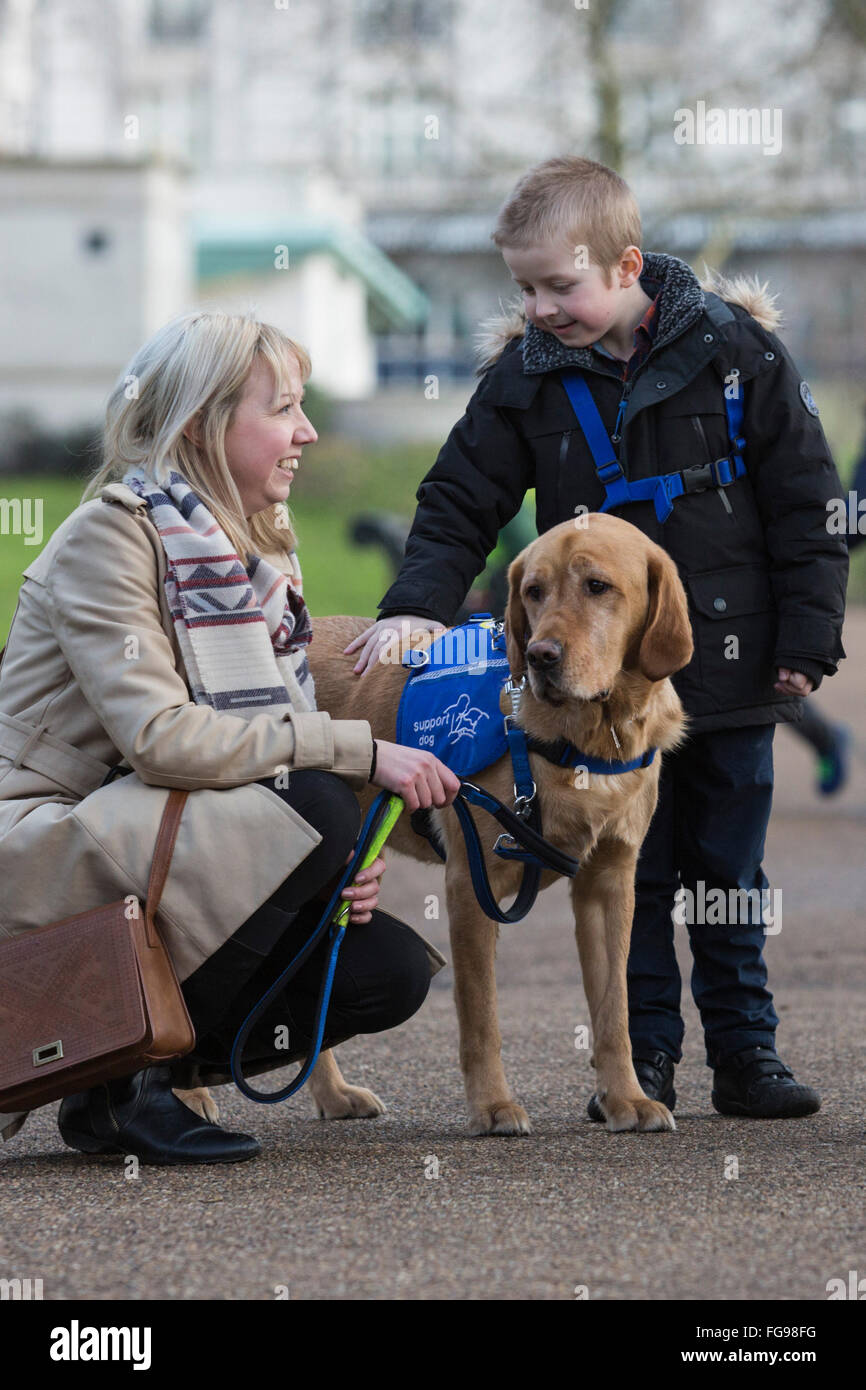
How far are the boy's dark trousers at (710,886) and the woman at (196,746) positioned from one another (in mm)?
824

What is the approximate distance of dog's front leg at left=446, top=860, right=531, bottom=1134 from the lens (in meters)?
4.27

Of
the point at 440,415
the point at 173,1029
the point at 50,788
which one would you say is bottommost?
the point at 173,1029

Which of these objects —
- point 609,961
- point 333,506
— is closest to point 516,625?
point 609,961

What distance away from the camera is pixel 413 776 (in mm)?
3887

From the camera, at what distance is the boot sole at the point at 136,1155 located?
384 centimetres

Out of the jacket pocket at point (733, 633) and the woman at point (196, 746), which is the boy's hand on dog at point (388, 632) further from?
the jacket pocket at point (733, 633)

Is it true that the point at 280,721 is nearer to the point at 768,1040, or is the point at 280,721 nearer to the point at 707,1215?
the point at 707,1215

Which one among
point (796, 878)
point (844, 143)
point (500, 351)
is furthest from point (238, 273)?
point (500, 351)

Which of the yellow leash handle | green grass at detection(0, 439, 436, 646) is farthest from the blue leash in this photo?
green grass at detection(0, 439, 436, 646)

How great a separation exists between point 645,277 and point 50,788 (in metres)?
2.10

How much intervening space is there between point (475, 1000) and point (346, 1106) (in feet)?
1.90

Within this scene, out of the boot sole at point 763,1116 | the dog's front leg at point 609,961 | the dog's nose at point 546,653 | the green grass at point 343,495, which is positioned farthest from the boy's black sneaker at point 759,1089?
the green grass at point 343,495

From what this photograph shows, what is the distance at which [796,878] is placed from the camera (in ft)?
31.2

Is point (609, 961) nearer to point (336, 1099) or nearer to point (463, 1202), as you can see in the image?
point (336, 1099)
